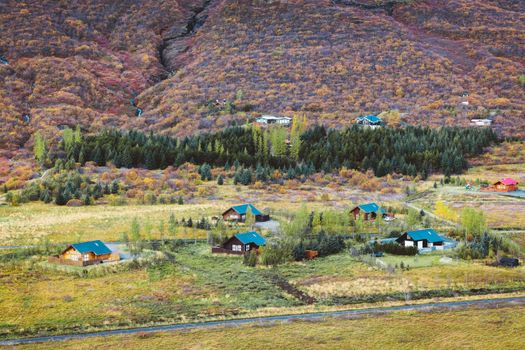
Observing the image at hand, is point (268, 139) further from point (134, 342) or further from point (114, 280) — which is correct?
point (134, 342)

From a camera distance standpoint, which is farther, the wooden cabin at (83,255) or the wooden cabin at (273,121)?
the wooden cabin at (273,121)

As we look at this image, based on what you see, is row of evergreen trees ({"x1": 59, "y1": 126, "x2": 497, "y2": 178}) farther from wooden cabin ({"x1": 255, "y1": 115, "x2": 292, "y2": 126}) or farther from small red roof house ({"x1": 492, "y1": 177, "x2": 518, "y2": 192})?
small red roof house ({"x1": 492, "y1": 177, "x2": 518, "y2": 192})

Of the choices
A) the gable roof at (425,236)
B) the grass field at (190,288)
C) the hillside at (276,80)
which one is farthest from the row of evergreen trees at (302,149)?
the grass field at (190,288)

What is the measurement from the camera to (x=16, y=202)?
9406 cm

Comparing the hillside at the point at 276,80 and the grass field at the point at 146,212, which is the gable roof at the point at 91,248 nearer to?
the grass field at the point at 146,212

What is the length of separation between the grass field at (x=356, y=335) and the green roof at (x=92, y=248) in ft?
60.5

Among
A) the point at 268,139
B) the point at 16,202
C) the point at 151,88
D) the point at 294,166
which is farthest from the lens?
the point at 151,88

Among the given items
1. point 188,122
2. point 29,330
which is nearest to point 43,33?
point 188,122

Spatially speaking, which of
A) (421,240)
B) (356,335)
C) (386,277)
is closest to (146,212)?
(421,240)

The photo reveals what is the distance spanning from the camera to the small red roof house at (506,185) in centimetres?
10381

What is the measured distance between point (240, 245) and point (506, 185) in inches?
2120

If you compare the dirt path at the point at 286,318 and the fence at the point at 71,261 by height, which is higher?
the fence at the point at 71,261

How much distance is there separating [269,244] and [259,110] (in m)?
93.6

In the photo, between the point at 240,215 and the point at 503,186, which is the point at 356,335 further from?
the point at 503,186
